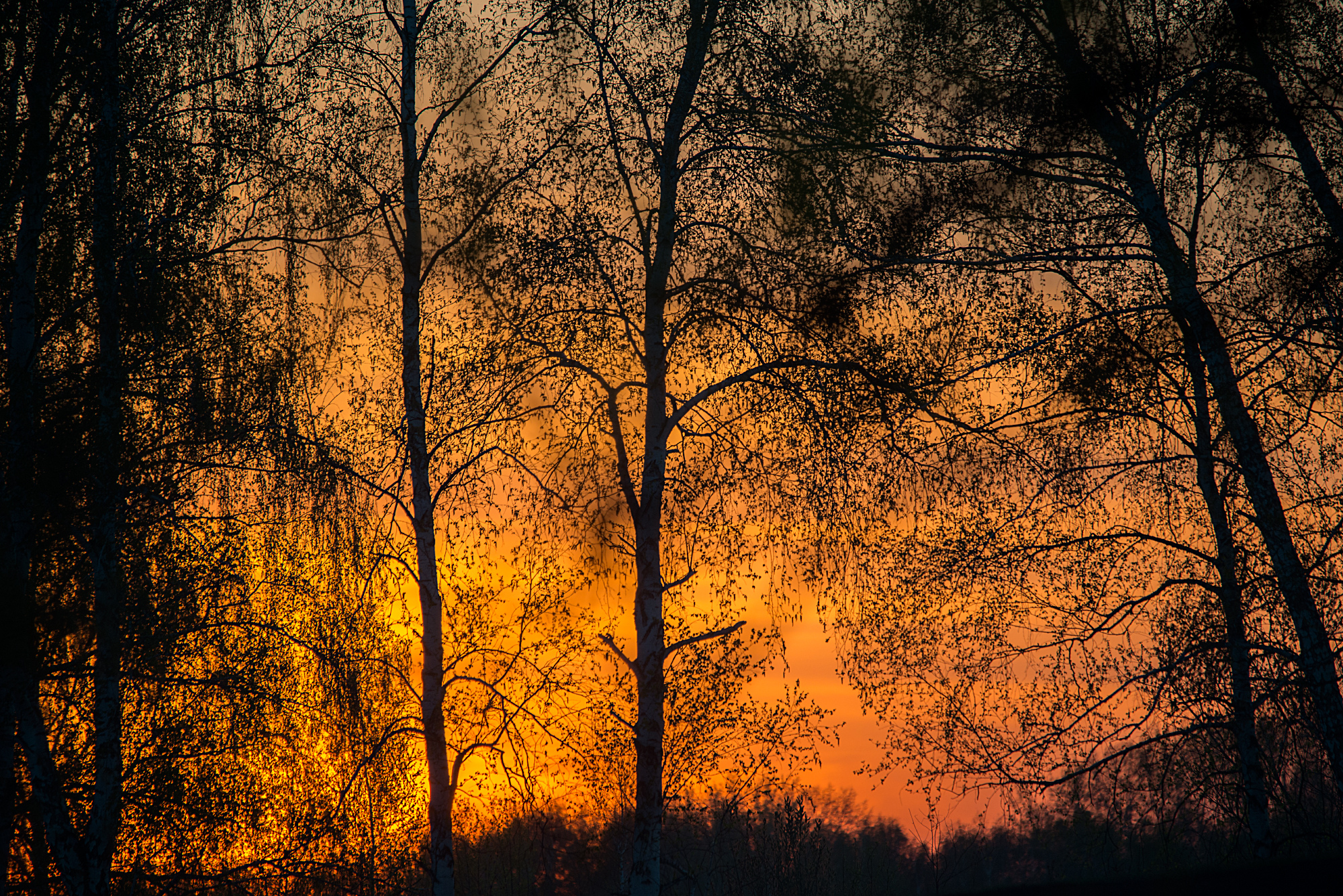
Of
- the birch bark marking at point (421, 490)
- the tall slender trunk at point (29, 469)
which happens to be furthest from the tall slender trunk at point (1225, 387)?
the tall slender trunk at point (29, 469)

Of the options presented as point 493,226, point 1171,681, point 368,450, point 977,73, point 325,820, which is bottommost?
point 325,820

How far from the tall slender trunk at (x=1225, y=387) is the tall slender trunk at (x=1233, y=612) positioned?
71cm

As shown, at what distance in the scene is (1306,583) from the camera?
24.2ft

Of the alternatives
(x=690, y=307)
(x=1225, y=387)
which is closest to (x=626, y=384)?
(x=690, y=307)

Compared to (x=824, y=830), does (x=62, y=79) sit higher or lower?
higher

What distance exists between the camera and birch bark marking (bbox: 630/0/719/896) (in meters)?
8.79

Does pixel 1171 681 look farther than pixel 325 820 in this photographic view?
No

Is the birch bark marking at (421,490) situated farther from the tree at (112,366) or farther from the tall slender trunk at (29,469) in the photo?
the tall slender trunk at (29,469)

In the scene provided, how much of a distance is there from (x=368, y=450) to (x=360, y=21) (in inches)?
191

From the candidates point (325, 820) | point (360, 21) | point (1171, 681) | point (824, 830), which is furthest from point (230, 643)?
point (824, 830)

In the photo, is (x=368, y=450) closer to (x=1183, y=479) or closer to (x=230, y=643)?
(x=230, y=643)

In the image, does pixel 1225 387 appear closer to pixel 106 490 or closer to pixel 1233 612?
pixel 1233 612

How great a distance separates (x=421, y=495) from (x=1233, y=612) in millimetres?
8542

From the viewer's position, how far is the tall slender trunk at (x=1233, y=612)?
898 cm
